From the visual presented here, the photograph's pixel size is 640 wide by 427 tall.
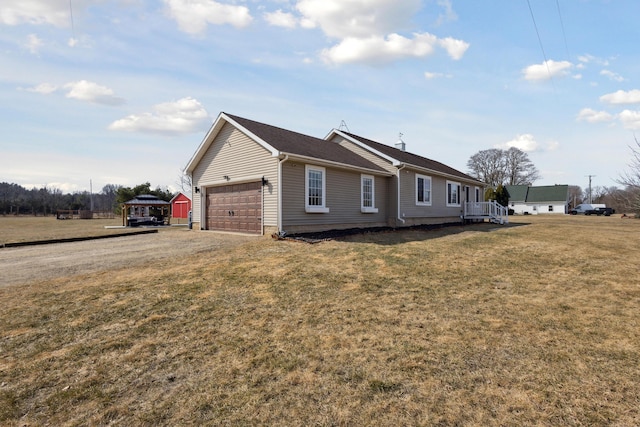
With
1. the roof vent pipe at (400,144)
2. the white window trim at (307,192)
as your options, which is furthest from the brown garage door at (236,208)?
the roof vent pipe at (400,144)

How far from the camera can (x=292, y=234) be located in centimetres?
1256

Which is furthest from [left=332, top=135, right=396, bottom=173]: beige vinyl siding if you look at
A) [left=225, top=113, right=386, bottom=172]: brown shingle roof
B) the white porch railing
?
the white porch railing

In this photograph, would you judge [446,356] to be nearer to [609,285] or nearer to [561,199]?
[609,285]

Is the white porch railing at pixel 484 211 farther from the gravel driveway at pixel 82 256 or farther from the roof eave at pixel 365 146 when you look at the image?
the gravel driveway at pixel 82 256

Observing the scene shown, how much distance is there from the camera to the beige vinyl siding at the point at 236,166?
1277 centimetres

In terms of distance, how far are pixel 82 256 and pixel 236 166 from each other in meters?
6.66

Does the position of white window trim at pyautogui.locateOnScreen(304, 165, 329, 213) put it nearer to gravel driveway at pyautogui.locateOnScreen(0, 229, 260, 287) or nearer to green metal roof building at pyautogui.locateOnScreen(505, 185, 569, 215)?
gravel driveway at pyautogui.locateOnScreen(0, 229, 260, 287)

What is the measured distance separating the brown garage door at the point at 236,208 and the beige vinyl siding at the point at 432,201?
7.88 metres

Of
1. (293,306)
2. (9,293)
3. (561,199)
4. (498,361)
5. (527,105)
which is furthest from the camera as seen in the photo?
(561,199)

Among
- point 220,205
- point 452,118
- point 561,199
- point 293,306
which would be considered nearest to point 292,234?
point 220,205

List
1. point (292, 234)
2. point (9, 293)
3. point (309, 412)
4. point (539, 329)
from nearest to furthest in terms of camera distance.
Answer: point (309, 412) → point (539, 329) → point (9, 293) → point (292, 234)

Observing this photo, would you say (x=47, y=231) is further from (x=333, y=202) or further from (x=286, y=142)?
(x=333, y=202)

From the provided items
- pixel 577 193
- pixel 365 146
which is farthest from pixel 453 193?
pixel 577 193

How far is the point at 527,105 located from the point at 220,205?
572 inches
